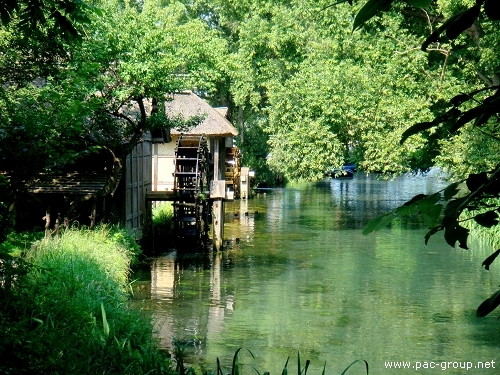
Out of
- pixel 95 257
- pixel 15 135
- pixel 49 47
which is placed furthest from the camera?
pixel 95 257

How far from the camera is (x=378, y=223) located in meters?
1.72

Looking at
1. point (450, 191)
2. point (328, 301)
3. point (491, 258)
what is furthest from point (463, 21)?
point (328, 301)

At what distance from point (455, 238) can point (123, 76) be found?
1276 cm

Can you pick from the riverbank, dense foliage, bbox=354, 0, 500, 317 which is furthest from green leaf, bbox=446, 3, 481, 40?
the riverbank

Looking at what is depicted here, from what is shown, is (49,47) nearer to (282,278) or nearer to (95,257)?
(95,257)

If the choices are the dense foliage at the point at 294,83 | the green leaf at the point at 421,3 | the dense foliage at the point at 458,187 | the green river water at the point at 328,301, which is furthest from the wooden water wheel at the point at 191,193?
the green leaf at the point at 421,3

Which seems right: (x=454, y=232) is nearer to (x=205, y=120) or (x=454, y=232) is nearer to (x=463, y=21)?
(x=463, y=21)

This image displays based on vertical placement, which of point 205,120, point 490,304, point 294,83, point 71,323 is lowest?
point 71,323

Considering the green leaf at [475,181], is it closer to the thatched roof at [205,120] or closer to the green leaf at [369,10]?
the green leaf at [369,10]

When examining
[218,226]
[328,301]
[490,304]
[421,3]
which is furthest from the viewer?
[218,226]

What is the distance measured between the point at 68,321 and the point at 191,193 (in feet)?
43.7

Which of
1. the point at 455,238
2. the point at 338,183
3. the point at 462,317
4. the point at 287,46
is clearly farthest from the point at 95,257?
the point at 338,183

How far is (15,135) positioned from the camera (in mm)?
8766

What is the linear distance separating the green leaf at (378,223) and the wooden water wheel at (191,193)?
61.7 feet
